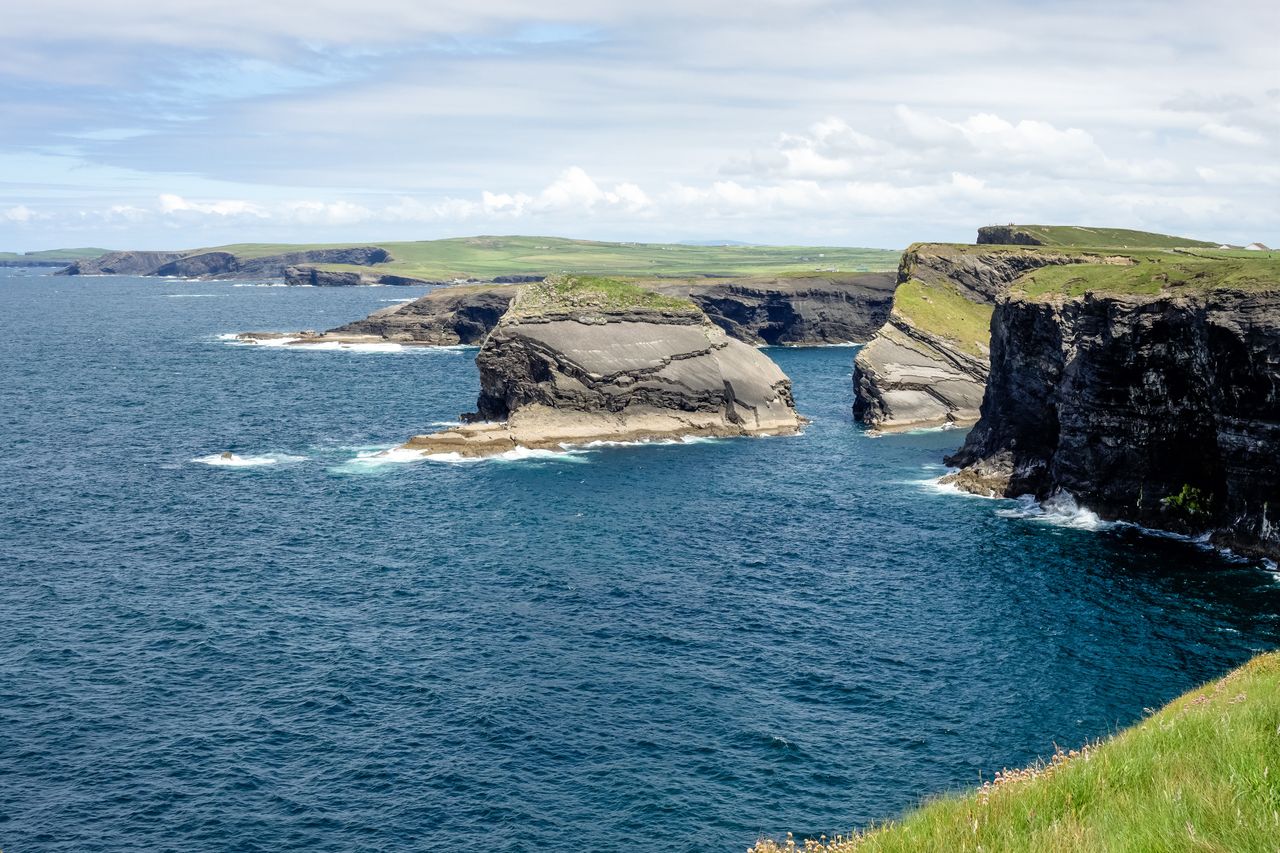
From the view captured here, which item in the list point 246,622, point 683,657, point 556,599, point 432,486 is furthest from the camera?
point 432,486

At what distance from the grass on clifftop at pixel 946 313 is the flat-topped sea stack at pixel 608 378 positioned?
25517mm

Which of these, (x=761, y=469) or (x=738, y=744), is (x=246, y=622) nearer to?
(x=738, y=744)

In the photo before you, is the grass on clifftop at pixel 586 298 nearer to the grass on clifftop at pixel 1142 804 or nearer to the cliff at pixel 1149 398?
the cliff at pixel 1149 398

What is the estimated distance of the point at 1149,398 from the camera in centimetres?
7856

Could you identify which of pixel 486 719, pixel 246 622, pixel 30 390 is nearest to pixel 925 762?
pixel 486 719

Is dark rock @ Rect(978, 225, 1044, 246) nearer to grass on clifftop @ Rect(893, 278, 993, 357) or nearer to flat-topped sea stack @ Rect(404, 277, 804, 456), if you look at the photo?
grass on clifftop @ Rect(893, 278, 993, 357)

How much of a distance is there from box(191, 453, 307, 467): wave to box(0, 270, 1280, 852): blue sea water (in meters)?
2.29

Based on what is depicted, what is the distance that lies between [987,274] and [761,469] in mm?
71417

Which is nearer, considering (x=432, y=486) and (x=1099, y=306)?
(x=1099, y=306)

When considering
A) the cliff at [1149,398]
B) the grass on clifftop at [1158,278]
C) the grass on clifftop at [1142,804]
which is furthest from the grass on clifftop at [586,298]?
the grass on clifftop at [1142,804]

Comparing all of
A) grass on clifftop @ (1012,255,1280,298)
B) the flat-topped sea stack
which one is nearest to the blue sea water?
the flat-topped sea stack

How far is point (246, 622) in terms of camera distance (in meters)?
59.4

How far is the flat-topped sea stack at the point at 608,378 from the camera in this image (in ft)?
376

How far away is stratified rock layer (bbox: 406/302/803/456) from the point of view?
4523 inches
